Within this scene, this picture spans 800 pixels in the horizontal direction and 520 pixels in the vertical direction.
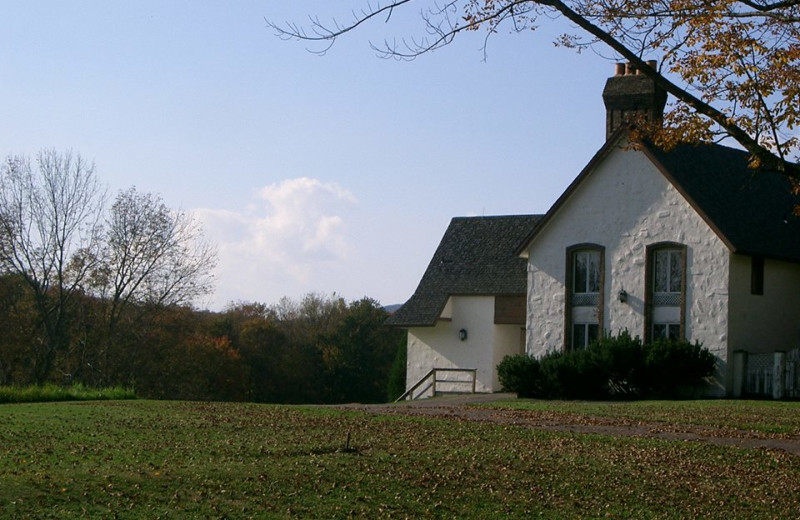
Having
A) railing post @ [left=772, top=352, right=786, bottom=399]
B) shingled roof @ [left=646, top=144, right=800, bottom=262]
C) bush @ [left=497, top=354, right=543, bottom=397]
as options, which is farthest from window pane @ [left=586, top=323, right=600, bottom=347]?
railing post @ [left=772, top=352, right=786, bottom=399]

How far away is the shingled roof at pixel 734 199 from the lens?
34031mm

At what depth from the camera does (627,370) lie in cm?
3244

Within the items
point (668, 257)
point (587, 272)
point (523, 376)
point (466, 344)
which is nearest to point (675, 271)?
point (668, 257)

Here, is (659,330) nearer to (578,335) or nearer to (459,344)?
(578,335)

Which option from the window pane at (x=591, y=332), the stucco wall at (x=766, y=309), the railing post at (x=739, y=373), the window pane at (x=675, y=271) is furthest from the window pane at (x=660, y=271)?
the railing post at (x=739, y=373)

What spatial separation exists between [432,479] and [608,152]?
23010 mm

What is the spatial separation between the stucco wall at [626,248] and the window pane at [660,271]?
17.0 inches

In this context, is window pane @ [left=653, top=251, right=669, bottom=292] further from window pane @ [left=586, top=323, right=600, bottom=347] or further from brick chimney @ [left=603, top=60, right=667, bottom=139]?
brick chimney @ [left=603, top=60, right=667, bottom=139]

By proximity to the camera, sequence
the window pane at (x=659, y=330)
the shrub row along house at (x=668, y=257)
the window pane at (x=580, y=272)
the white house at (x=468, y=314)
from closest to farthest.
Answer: the shrub row along house at (x=668, y=257) < the window pane at (x=659, y=330) < the window pane at (x=580, y=272) < the white house at (x=468, y=314)

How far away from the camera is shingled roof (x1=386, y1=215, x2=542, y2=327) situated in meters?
41.6

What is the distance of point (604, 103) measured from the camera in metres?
37.7

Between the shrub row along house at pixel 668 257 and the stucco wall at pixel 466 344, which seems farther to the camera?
the stucco wall at pixel 466 344

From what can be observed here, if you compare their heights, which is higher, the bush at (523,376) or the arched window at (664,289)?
the arched window at (664,289)

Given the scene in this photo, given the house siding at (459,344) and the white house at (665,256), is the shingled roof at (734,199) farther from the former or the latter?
the house siding at (459,344)
